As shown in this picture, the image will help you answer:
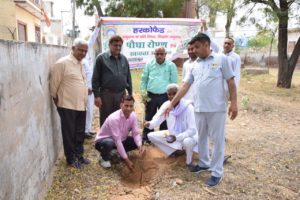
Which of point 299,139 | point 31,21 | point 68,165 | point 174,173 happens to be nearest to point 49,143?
point 68,165

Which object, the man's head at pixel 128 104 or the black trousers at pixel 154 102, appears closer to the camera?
Answer: the man's head at pixel 128 104

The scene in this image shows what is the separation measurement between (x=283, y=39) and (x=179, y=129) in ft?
32.2

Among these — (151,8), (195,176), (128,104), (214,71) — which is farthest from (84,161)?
(151,8)

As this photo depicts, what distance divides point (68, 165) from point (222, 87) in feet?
7.34

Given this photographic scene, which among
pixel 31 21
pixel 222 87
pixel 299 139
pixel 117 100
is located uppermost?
pixel 31 21

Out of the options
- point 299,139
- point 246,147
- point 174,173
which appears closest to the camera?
point 174,173

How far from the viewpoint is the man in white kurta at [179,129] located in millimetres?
4109

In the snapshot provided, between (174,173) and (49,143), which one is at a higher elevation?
(49,143)

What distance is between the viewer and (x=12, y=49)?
2.44 m

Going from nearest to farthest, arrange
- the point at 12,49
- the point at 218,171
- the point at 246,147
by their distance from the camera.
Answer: the point at 12,49 < the point at 218,171 < the point at 246,147

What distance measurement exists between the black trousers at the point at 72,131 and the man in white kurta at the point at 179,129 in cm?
95

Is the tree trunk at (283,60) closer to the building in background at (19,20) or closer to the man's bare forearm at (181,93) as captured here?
the man's bare forearm at (181,93)

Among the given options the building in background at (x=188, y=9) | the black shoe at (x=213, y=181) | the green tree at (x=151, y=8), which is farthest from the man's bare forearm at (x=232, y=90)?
the building in background at (x=188, y=9)

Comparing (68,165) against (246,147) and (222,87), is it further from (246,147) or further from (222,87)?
(246,147)
